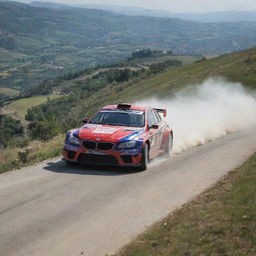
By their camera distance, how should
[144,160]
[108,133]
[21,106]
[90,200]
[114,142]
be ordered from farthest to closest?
[21,106] < [108,133] < [144,160] < [114,142] < [90,200]

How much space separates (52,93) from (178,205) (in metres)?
146

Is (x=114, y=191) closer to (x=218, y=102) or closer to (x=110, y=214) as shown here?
(x=110, y=214)

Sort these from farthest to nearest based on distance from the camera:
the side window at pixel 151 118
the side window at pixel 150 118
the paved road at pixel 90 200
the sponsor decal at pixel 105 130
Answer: the side window at pixel 151 118, the side window at pixel 150 118, the sponsor decal at pixel 105 130, the paved road at pixel 90 200

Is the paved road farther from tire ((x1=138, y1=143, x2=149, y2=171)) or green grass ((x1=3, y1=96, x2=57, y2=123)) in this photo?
green grass ((x1=3, y1=96, x2=57, y2=123))

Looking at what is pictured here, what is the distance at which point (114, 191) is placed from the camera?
34.9 feet

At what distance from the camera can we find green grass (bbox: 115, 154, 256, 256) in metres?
6.55

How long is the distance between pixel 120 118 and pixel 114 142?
184 cm

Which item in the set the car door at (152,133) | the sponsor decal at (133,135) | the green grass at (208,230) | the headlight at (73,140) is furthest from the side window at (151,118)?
the green grass at (208,230)

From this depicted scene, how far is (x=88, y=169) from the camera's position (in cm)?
1308

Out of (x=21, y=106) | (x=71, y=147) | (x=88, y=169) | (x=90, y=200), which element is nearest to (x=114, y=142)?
(x=88, y=169)

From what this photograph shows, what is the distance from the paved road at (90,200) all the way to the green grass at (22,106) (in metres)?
110

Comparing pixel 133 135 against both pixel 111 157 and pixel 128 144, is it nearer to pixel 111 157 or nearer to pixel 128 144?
pixel 128 144

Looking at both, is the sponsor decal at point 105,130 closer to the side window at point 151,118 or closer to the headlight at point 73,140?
the headlight at point 73,140

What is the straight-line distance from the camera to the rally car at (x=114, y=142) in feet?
41.8
